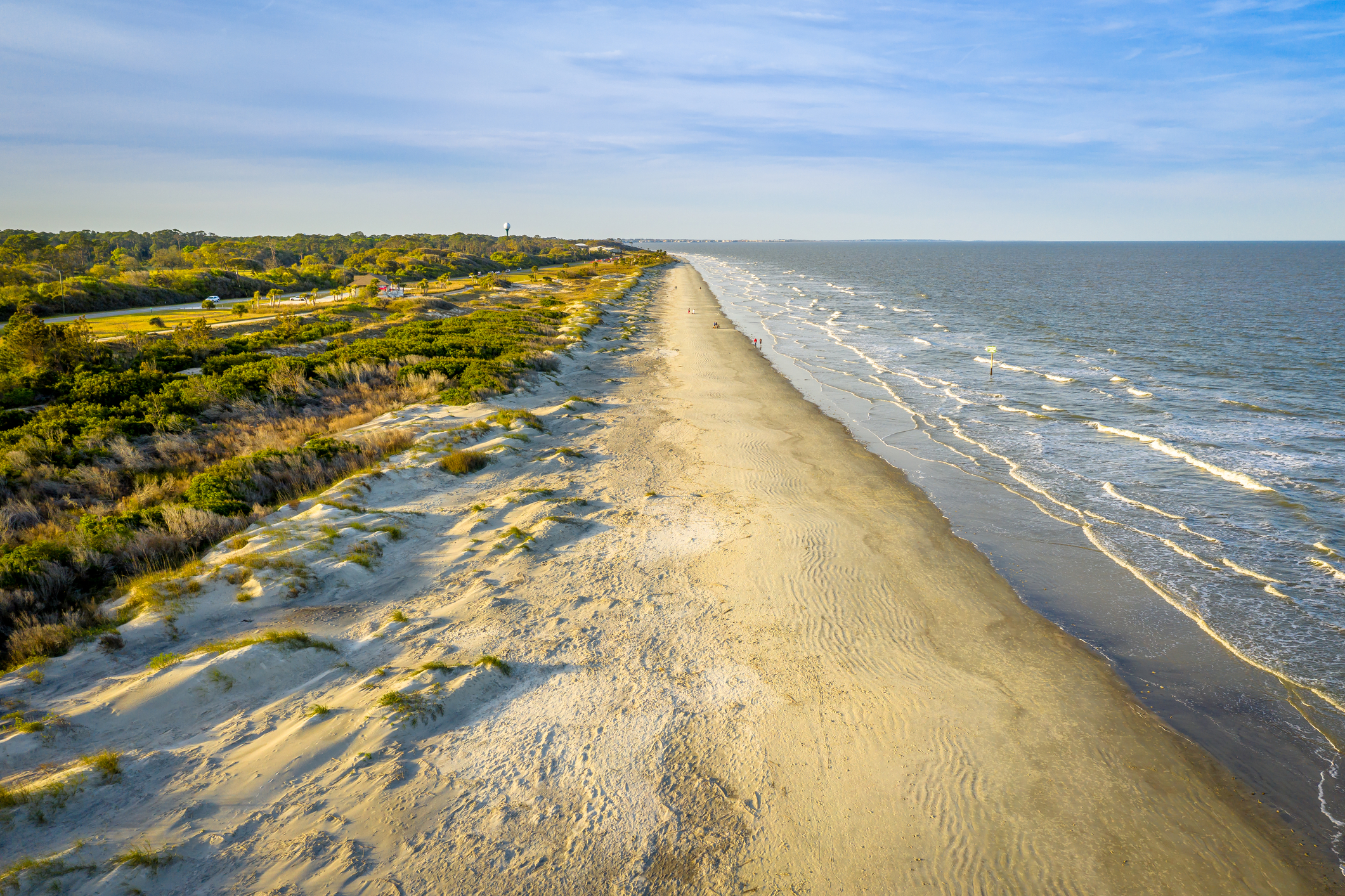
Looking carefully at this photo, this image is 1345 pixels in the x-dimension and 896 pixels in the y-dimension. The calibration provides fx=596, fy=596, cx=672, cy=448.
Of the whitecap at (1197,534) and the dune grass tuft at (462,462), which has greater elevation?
the dune grass tuft at (462,462)

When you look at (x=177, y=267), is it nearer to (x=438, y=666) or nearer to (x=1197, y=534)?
(x=438, y=666)

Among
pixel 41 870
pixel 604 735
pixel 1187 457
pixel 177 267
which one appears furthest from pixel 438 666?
pixel 177 267

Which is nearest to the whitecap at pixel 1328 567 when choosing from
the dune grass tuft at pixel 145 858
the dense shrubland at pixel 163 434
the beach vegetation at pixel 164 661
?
the dune grass tuft at pixel 145 858

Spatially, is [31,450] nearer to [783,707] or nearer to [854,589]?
[783,707]

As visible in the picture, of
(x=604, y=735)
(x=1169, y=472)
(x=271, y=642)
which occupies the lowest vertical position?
(x=604, y=735)

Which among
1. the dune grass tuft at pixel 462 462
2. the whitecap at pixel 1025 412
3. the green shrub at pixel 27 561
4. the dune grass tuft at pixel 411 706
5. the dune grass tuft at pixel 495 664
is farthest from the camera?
the whitecap at pixel 1025 412

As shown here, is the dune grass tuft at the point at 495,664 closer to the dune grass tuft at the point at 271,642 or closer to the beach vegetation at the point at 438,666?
the beach vegetation at the point at 438,666
